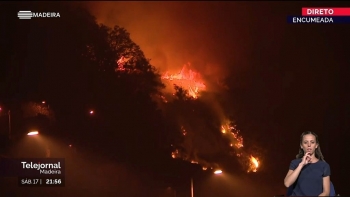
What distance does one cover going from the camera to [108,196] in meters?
10.7

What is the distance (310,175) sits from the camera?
2713 mm

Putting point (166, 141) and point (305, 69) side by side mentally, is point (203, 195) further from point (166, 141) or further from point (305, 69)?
point (305, 69)

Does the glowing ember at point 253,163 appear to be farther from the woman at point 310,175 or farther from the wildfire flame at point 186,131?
the woman at point 310,175

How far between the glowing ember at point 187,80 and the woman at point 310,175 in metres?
7.52

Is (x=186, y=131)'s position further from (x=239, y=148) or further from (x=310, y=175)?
(x=310, y=175)

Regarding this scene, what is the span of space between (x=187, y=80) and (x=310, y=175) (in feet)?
26.9

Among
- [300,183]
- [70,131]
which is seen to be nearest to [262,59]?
[70,131]

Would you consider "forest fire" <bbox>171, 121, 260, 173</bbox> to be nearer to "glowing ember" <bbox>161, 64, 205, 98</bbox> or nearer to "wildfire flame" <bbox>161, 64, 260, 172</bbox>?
"wildfire flame" <bbox>161, 64, 260, 172</bbox>

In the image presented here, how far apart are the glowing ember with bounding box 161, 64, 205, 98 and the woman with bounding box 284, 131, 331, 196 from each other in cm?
752

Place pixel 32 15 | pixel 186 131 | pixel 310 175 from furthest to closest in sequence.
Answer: pixel 186 131 < pixel 32 15 < pixel 310 175

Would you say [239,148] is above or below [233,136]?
below

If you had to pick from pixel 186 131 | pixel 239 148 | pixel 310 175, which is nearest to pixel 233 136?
pixel 239 148

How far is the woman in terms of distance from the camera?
8.81 feet

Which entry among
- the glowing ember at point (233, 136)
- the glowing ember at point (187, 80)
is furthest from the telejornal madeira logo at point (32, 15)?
the glowing ember at point (233, 136)
